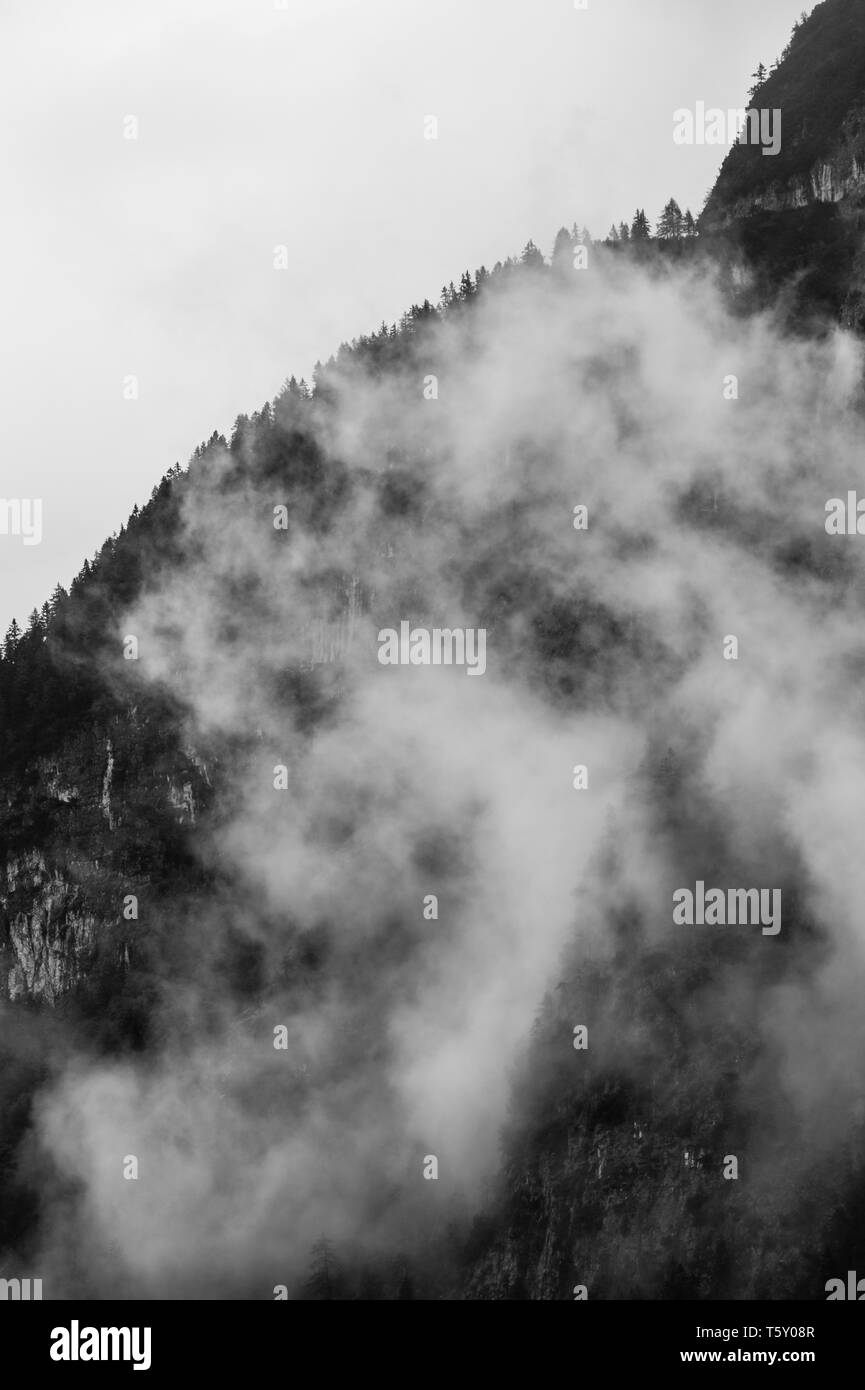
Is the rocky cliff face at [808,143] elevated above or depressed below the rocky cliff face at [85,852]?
above

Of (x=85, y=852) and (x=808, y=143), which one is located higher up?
(x=808, y=143)

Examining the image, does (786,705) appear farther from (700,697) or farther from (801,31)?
(801,31)

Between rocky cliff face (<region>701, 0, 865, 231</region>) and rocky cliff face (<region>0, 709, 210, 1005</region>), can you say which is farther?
rocky cliff face (<region>701, 0, 865, 231</region>)

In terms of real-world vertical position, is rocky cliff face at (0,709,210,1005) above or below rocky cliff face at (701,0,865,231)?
below

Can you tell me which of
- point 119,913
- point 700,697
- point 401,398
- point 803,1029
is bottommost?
point 803,1029

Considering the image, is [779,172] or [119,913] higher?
[779,172]

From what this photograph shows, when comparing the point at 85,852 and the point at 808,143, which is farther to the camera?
the point at 808,143

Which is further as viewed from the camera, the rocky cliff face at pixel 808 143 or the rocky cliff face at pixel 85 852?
the rocky cliff face at pixel 808 143

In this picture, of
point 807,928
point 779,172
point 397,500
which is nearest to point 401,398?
point 397,500

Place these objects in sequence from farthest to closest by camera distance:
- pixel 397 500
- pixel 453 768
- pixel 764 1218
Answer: pixel 397 500 → pixel 453 768 → pixel 764 1218

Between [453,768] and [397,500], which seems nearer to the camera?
[453,768]
